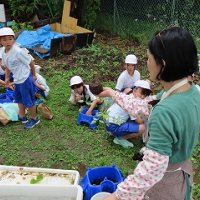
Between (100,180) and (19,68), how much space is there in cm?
189

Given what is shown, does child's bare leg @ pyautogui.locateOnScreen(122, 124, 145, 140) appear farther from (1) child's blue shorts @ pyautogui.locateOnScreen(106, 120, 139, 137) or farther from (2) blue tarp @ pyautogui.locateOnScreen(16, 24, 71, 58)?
(2) blue tarp @ pyautogui.locateOnScreen(16, 24, 71, 58)

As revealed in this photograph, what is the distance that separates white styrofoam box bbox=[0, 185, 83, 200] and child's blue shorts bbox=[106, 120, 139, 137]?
1.54 metres

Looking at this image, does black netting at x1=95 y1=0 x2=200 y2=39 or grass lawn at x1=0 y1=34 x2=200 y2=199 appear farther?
black netting at x1=95 y1=0 x2=200 y2=39

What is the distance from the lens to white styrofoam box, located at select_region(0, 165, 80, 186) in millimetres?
3305

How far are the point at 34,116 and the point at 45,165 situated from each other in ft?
3.33

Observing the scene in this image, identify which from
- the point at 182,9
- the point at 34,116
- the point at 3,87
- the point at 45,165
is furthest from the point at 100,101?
the point at 182,9

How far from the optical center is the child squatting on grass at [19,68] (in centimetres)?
435

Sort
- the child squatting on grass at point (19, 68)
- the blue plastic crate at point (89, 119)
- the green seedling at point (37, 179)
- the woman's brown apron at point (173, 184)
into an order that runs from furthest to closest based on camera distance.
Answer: the blue plastic crate at point (89, 119), the child squatting on grass at point (19, 68), the green seedling at point (37, 179), the woman's brown apron at point (173, 184)

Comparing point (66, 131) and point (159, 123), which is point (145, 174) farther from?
point (66, 131)

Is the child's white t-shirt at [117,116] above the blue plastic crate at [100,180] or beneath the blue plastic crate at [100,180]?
above

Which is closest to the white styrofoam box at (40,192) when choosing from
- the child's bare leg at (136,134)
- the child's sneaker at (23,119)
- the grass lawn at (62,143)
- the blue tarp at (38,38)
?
the grass lawn at (62,143)

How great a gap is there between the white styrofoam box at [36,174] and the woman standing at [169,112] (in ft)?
5.07

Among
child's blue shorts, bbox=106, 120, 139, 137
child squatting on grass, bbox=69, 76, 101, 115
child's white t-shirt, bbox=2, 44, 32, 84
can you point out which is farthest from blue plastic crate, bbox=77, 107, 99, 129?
child's white t-shirt, bbox=2, 44, 32, 84

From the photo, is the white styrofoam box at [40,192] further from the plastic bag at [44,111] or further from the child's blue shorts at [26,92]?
the plastic bag at [44,111]
